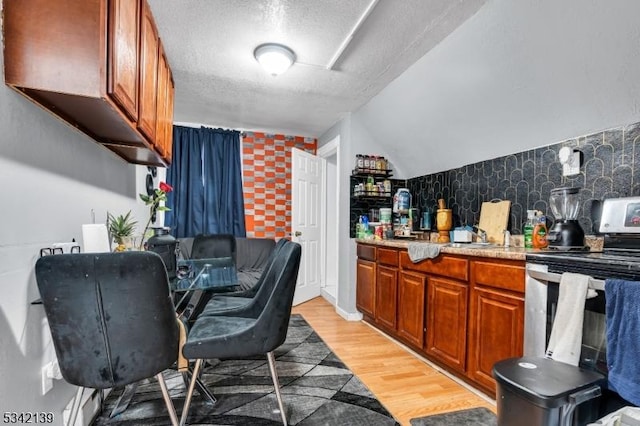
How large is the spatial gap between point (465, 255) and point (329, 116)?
244 centimetres

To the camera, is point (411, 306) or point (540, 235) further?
point (411, 306)

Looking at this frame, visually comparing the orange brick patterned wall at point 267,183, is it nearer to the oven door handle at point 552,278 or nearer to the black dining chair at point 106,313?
the black dining chair at point 106,313

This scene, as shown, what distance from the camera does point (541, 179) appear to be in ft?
7.38

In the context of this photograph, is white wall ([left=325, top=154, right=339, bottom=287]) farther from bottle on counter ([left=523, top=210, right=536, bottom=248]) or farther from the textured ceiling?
bottle on counter ([left=523, top=210, right=536, bottom=248])

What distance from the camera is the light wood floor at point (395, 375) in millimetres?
1912

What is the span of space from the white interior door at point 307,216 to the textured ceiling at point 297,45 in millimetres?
819

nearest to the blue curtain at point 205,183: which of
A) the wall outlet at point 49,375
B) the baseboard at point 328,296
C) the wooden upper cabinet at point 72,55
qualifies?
the baseboard at point 328,296

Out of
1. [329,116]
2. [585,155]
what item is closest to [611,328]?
[585,155]

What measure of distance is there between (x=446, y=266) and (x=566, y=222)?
2.46ft

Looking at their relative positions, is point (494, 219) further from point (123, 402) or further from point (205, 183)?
point (205, 183)

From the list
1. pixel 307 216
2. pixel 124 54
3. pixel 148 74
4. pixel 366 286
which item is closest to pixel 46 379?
pixel 124 54

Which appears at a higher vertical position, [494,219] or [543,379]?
[494,219]

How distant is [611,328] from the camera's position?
49.3 inches

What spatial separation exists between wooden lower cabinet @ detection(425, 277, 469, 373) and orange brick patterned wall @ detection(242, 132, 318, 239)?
2678 millimetres
